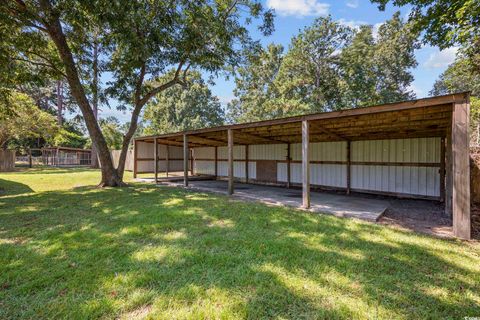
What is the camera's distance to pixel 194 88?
2681 cm

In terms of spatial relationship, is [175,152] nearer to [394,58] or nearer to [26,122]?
[26,122]

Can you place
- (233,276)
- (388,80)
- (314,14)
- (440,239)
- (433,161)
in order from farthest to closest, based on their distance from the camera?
(388,80), (314,14), (433,161), (440,239), (233,276)

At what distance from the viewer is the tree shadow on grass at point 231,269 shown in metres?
2.04

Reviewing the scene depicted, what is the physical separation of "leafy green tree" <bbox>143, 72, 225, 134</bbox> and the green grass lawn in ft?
75.1

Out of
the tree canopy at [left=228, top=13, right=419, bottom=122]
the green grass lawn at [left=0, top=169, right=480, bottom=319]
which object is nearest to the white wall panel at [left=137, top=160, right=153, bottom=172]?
the tree canopy at [left=228, top=13, right=419, bottom=122]

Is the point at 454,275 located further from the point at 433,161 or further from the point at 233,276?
the point at 433,161

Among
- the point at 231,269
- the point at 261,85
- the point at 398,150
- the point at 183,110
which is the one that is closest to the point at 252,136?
the point at 398,150

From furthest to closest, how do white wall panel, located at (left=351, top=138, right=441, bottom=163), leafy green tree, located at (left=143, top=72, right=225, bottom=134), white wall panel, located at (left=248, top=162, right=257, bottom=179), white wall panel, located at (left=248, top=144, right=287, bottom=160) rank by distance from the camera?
leafy green tree, located at (left=143, top=72, right=225, bottom=134) → white wall panel, located at (left=248, top=162, right=257, bottom=179) → white wall panel, located at (left=248, top=144, right=287, bottom=160) → white wall panel, located at (left=351, top=138, right=441, bottom=163)

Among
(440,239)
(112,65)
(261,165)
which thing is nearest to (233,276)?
(440,239)

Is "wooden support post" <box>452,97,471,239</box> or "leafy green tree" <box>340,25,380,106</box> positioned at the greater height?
"leafy green tree" <box>340,25,380,106</box>

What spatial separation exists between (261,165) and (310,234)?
23.9ft

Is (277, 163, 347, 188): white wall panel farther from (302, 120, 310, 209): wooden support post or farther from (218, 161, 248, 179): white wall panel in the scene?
(302, 120, 310, 209): wooden support post

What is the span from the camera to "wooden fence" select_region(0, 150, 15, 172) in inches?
632

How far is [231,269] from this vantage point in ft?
8.77
